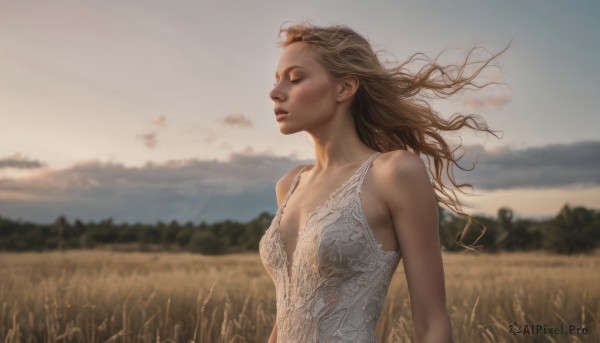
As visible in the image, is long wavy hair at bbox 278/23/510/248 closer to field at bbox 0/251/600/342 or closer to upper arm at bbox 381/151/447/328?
upper arm at bbox 381/151/447/328

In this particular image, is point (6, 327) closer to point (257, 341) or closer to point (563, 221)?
point (257, 341)

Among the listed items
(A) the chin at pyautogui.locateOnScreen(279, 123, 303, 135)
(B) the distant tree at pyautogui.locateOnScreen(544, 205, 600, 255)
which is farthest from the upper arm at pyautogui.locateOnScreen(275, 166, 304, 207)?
(B) the distant tree at pyautogui.locateOnScreen(544, 205, 600, 255)

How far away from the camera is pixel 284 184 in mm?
3135

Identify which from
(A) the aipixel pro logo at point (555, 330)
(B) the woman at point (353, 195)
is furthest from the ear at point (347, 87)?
(A) the aipixel pro logo at point (555, 330)

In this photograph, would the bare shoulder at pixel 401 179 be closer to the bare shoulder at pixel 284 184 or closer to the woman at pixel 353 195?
the woman at pixel 353 195

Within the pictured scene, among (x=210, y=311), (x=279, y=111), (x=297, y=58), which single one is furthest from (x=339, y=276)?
(x=210, y=311)

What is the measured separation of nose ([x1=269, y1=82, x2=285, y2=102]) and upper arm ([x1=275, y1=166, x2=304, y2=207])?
1.95ft

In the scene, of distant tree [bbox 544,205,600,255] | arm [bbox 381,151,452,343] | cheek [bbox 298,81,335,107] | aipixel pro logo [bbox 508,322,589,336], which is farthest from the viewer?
distant tree [bbox 544,205,600,255]

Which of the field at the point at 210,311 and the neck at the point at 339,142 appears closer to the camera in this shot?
the neck at the point at 339,142

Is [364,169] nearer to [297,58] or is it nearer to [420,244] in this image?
[420,244]

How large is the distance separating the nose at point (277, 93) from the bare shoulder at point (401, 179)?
1.87 ft

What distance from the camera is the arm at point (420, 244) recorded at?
7.47ft

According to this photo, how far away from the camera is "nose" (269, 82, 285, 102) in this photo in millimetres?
2637

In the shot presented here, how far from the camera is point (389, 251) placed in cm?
244
